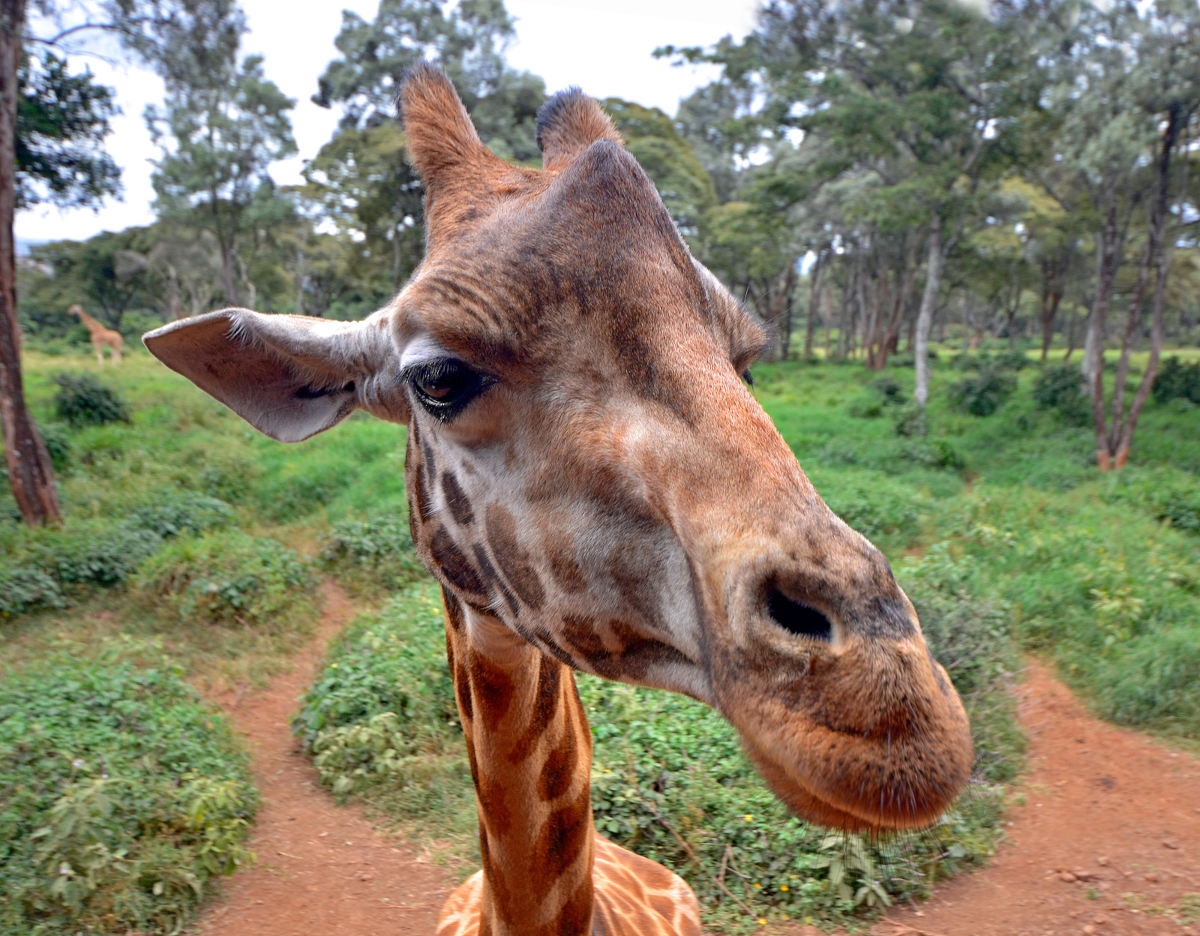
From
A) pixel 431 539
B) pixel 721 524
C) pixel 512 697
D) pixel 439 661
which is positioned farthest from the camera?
pixel 439 661

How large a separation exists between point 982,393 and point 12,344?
17124mm

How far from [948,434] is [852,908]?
13216mm

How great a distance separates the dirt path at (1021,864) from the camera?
412cm

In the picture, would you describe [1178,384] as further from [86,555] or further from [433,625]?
[86,555]

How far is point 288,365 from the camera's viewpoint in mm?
1967

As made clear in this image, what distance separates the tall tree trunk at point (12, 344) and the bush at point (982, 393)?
16.6 m

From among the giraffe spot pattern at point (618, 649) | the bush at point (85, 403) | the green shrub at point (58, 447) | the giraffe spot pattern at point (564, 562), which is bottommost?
the green shrub at point (58, 447)

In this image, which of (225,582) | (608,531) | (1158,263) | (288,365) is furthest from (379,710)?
(1158,263)

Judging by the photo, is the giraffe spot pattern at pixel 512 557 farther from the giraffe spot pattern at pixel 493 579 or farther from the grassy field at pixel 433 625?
the grassy field at pixel 433 625

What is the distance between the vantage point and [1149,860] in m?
4.57

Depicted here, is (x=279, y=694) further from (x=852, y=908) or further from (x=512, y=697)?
(x=512, y=697)

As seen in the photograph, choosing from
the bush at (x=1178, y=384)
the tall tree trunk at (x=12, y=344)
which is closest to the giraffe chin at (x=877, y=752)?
the tall tree trunk at (x=12, y=344)

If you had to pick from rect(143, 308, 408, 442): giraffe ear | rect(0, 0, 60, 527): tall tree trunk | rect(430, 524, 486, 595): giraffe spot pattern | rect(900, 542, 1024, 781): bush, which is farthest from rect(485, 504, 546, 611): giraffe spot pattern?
rect(0, 0, 60, 527): tall tree trunk

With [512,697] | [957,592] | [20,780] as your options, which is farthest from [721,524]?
[957,592]
